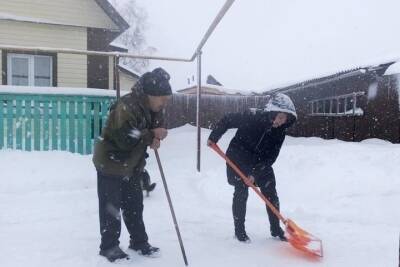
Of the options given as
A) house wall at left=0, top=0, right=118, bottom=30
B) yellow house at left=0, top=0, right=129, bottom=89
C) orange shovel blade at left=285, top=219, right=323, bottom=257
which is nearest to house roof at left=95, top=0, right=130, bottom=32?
yellow house at left=0, top=0, right=129, bottom=89

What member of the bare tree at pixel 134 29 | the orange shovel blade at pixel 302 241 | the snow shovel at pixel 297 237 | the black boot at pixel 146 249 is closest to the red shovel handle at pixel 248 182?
the snow shovel at pixel 297 237

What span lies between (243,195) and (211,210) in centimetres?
125

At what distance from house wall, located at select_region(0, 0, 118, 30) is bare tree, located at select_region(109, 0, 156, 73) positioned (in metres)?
25.7

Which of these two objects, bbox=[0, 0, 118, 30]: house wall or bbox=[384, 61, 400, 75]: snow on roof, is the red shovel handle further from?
bbox=[0, 0, 118, 30]: house wall

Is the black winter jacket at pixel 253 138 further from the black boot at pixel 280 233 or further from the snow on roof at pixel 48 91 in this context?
the snow on roof at pixel 48 91

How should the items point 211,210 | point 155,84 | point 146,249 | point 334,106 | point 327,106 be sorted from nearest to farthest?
point 155,84 < point 146,249 < point 211,210 < point 334,106 < point 327,106

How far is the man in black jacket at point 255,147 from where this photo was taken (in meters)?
4.18

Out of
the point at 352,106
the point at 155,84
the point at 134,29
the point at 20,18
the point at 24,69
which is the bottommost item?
the point at 155,84

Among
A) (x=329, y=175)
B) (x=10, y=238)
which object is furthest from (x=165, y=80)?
(x=329, y=175)

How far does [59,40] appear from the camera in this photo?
12.7 m

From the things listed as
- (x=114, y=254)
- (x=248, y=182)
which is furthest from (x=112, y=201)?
(x=248, y=182)

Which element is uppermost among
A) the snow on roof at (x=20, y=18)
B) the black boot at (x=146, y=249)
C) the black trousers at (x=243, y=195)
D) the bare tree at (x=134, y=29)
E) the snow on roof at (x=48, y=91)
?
the bare tree at (x=134, y=29)

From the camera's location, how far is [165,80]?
11.7 feet

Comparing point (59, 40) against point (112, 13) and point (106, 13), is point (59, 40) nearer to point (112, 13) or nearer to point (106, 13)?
point (106, 13)
